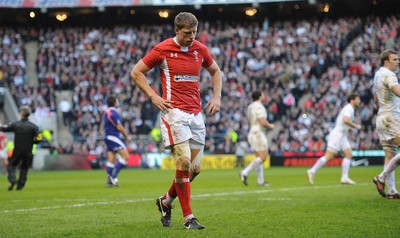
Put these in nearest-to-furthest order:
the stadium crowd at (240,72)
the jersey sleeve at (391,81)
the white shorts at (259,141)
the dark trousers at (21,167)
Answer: the jersey sleeve at (391,81) → the dark trousers at (21,167) → the white shorts at (259,141) → the stadium crowd at (240,72)

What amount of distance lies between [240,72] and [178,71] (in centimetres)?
3488

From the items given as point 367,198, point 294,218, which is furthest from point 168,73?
→ point 367,198

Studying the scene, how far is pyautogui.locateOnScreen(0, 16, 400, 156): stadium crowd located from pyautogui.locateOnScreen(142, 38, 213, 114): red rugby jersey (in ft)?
92.9

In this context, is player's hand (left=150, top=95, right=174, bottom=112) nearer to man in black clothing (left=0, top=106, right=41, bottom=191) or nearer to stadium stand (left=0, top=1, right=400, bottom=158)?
man in black clothing (left=0, top=106, right=41, bottom=191)

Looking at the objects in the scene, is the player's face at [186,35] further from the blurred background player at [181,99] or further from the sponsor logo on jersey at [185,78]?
the sponsor logo on jersey at [185,78]

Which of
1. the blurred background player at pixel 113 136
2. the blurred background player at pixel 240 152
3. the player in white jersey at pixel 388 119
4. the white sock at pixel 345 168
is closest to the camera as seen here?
the player in white jersey at pixel 388 119

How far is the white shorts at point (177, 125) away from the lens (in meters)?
9.23

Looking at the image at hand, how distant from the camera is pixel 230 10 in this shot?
4906 cm

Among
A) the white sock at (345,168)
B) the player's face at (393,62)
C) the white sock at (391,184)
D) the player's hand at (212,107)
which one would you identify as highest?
the player's face at (393,62)

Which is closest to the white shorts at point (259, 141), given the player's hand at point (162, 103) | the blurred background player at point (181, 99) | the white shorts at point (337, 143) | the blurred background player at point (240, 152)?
the white shorts at point (337, 143)

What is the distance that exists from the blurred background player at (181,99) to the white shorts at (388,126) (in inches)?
185

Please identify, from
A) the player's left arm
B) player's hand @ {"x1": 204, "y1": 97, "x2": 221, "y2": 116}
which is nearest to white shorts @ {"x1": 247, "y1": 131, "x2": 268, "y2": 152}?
the player's left arm

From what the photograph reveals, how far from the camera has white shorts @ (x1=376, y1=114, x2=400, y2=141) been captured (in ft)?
43.5

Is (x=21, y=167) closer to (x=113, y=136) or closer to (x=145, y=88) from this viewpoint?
(x=113, y=136)
